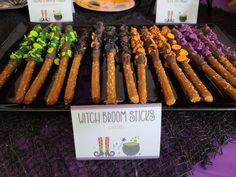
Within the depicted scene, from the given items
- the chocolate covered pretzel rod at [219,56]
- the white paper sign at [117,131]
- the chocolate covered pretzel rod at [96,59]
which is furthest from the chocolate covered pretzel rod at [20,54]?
the chocolate covered pretzel rod at [219,56]

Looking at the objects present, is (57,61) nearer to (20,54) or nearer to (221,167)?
(20,54)

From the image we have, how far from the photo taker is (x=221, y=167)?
629 mm

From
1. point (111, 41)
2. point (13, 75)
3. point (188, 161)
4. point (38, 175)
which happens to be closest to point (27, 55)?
point (13, 75)

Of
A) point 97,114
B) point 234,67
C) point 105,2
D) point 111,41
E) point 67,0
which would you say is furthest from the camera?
point 105,2

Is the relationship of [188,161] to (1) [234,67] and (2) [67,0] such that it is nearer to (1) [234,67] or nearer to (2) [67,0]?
(1) [234,67]

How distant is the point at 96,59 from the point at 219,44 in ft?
1.32

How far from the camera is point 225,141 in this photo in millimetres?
677

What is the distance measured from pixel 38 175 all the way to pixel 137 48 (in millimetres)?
497

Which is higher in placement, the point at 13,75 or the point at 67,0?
the point at 67,0

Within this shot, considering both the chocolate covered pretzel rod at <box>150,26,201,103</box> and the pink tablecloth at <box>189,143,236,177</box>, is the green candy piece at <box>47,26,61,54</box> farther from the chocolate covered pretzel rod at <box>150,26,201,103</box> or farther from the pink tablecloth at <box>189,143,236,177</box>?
the pink tablecloth at <box>189,143,236,177</box>

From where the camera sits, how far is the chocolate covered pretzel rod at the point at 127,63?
0.73 meters

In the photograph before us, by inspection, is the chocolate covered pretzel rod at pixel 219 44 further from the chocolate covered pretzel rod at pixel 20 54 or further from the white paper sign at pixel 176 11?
the chocolate covered pretzel rod at pixel 20 54

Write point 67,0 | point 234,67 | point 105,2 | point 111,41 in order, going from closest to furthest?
point 234,67, point 111,41, point 67,0, point 105,2

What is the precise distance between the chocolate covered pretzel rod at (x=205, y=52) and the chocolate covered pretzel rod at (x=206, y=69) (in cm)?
2
